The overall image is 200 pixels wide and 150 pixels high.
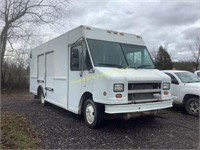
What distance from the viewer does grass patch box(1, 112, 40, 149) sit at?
4484 mm

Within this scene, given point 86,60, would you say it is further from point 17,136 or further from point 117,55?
point 17,136

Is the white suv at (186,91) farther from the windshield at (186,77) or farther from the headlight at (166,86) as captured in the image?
the headlight at (166,86)

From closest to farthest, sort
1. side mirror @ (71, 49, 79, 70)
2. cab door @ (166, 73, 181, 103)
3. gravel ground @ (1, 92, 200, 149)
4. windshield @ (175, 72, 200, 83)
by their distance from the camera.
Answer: gravel ground @ (1, 92, 200, 149) < side mirror @ (71, 49, 79, 70) < cab door @ (166, 73, 181, 103) < windshield @ (175, 72, 200, 83)

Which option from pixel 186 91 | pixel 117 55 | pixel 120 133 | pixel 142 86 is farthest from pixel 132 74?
pixel 186 91

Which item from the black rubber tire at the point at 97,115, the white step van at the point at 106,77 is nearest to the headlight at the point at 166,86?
the white step van at the point at 106,77

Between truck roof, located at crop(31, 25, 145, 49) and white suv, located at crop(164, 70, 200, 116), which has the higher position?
truck roof, located at crop(31, 25, 145, 49)

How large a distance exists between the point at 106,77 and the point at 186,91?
4.39 meters

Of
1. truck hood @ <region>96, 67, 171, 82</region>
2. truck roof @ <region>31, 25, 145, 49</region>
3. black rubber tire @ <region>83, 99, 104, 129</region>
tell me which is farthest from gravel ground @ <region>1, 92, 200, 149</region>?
truck roof @ <region>31, 25, 145, 49</region>

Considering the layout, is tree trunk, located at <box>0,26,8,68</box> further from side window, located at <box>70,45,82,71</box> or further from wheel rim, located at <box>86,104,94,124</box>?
wheel rim, located at <box>86,104,94,124</box>

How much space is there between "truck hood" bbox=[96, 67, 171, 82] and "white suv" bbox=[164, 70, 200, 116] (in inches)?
92.2

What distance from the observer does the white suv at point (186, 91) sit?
26.1 ft

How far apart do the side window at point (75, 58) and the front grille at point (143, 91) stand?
1841 millimetres

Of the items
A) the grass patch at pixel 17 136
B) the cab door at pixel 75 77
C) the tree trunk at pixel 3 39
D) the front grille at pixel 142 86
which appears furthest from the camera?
the tree trunk at pixel 3 39

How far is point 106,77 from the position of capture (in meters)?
5.27
